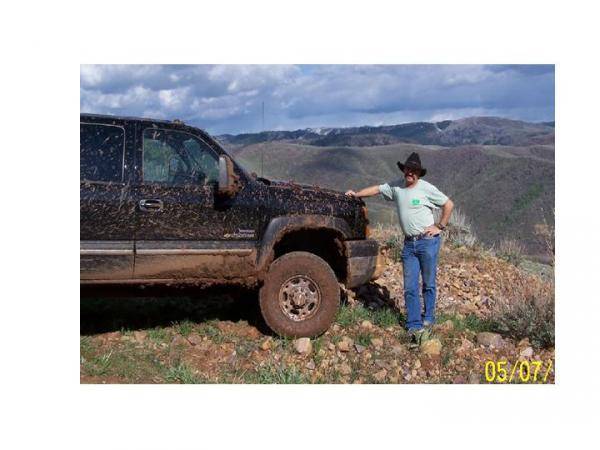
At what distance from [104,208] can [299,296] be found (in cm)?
202

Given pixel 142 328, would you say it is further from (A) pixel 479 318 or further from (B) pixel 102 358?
(A) pixel 479 318

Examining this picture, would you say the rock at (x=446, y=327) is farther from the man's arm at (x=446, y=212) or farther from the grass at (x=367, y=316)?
the man's arm at (x=446, y=212)

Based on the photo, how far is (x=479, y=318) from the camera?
7.29m

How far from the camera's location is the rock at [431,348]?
635cm

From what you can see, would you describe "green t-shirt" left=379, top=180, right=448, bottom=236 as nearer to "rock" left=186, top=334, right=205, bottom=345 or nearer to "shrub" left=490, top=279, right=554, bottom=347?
"shrub" left=490, top=279, right=554, bottom=347

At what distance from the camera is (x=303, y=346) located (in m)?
6.22

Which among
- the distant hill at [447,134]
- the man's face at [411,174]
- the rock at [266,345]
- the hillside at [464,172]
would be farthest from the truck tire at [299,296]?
the distant hill at [447,134]

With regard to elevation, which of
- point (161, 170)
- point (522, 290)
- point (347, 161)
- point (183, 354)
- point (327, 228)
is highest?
point (347, 161)

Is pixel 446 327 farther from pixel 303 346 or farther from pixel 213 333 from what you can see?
pixel 213 333

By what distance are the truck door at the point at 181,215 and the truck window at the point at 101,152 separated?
181 millimetres

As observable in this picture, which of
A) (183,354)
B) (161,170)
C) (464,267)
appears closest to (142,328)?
(183,354)

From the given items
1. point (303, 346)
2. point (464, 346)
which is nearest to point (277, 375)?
point (303, 346)

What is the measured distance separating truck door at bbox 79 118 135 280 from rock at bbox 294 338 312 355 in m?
1.72

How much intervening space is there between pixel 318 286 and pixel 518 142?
3699 cm
